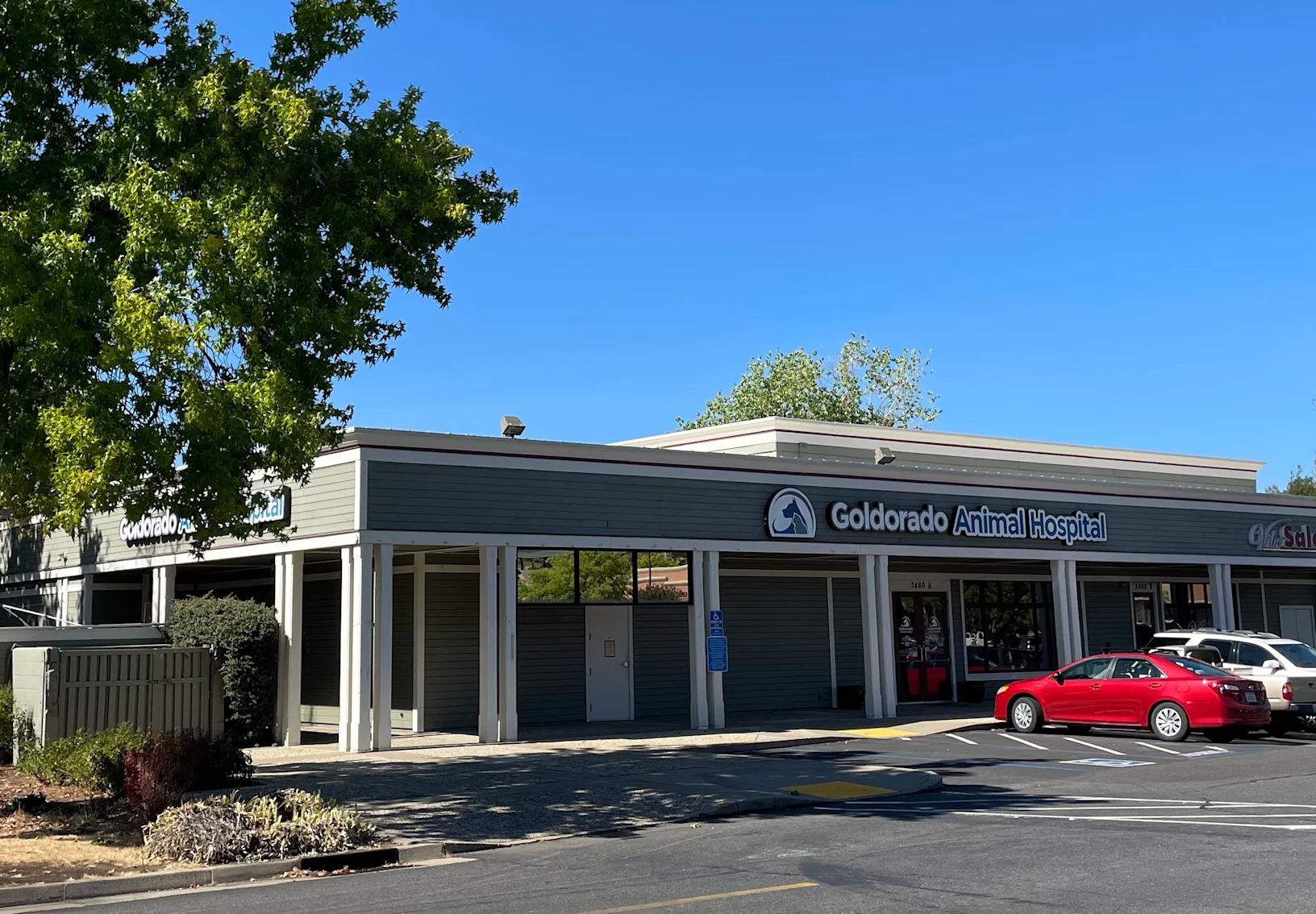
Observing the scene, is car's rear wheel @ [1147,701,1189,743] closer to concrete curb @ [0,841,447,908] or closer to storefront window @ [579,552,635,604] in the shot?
storefront window @ [579,552,635,604]

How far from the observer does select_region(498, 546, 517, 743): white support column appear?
21.4 m

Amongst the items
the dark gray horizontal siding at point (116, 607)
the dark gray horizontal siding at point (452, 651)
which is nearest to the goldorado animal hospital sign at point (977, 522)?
the dark gray horizontal siding at point (452, 651)

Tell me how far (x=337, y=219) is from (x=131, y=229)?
93.0 inches

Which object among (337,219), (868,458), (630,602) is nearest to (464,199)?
(337,219)

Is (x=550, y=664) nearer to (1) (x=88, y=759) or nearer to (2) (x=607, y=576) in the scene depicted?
(2) (x=607, y=576)

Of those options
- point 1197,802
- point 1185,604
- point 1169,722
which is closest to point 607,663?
point 1169,722

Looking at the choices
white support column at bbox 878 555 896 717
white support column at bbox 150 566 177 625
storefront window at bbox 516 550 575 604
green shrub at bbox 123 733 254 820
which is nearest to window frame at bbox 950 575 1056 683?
white support column at bbox 878 555 896 717

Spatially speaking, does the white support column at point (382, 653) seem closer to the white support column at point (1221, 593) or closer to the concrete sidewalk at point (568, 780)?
the concrete sidewalk at point (568, 780)

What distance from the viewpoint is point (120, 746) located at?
47.8 feet

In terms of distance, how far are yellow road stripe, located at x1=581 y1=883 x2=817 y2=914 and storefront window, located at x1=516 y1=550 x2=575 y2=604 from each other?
1546 cm

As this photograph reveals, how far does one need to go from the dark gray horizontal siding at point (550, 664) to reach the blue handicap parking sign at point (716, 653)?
3540mm

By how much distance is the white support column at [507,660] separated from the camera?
70.3 feet

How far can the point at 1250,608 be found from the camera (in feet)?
125

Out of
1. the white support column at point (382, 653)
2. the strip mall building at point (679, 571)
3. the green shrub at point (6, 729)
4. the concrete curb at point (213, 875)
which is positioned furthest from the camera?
the strip mall building at point (679, 571)
